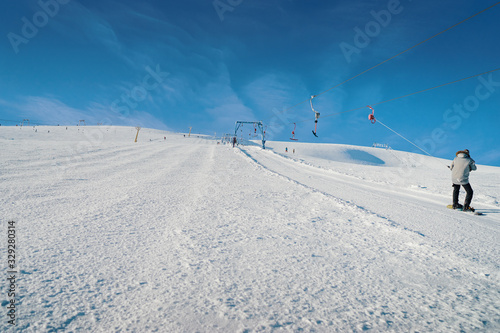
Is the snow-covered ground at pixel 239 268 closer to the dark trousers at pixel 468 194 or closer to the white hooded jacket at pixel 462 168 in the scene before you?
the dark trousers at pixel 468 194

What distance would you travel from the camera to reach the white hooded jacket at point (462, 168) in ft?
23.5

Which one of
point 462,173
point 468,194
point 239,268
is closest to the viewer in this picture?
point 239,268

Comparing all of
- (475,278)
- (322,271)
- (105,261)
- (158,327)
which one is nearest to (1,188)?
(105,261)

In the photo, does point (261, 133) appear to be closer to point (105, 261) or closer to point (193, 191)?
point (193, 191)

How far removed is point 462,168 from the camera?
7.21m

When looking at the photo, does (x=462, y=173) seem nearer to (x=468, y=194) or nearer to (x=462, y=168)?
(x=462, y=168)

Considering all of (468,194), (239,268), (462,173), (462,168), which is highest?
(462,168)

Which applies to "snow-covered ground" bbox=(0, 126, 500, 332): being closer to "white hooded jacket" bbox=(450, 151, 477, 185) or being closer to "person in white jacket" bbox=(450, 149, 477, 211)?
"person in white jacket" bbox=(450, 149, 477, 211)

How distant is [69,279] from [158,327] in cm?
115

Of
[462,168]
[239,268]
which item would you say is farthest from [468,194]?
[239,268]

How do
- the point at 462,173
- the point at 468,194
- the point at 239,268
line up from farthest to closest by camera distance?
the point at 462,173, the point at 468,194, the point at 239,268

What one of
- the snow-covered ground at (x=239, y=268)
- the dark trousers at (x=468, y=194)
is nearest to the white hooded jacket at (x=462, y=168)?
the dark trousers at (x=468, y=194)

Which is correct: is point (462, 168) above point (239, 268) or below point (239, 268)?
above

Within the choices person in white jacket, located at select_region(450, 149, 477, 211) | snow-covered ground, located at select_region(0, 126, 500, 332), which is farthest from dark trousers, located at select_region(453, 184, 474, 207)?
snow-covered ground, located at select_region(0, 126, 500, 332)
